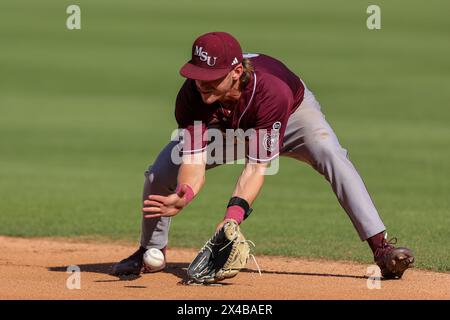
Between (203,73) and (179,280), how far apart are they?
164 cm

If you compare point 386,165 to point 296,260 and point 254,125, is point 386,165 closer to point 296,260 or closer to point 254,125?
point 296,260

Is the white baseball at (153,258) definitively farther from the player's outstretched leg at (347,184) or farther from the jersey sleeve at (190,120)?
the player's outstretched leg at (347,184)

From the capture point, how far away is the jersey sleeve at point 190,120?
6.26 meters

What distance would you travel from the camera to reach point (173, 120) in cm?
1733

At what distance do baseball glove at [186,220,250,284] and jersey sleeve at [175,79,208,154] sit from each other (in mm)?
644

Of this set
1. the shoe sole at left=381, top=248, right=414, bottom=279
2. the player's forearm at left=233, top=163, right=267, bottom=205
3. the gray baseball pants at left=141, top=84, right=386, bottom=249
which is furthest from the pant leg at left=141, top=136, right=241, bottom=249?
the shoe sole at left=381, top=248, right=414, bottom=279

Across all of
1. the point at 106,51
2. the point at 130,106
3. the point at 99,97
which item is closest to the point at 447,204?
the point at 130,106

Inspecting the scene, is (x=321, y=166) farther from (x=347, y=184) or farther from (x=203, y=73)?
(x=203, y=73)

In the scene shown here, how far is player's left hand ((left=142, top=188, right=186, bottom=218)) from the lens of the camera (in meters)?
5.67

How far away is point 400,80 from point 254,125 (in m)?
16.1

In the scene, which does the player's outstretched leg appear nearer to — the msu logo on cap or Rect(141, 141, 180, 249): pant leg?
Rect(141, 141, 180, 249): pant leg

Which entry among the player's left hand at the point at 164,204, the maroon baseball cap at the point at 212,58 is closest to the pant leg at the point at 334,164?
the maroon baseball cap at the point at 212,58

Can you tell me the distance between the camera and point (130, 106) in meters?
18.6

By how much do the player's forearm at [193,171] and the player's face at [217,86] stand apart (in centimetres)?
45
